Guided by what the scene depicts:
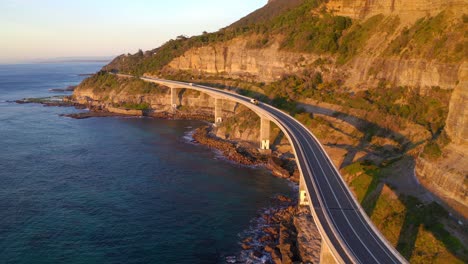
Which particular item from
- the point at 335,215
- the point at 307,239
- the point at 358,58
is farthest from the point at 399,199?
the point at 358,58

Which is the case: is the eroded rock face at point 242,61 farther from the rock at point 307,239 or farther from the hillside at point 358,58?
the rock at point 307,239

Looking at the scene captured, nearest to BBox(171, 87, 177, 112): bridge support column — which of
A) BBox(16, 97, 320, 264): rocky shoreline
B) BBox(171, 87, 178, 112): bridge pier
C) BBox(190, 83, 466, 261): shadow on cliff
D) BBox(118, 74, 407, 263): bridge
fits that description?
BBox(171, 87, 178, 112): bridge pier

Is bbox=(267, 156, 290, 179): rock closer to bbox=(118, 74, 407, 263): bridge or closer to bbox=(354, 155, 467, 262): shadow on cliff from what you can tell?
bbox=(118, 74, 407, 263): bridge

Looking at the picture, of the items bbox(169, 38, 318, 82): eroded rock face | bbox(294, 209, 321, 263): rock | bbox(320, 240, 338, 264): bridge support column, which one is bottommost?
bbox(294, 209, 321, 263): rock

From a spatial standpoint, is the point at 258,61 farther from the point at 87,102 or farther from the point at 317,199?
the point at 317,199

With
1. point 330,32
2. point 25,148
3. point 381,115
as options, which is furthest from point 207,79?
point 381,115

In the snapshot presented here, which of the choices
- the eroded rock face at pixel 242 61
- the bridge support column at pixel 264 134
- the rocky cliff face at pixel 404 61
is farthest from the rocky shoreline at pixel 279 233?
the eroded rock face at pixel 242 61
